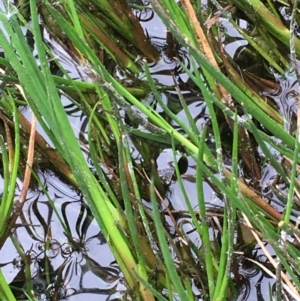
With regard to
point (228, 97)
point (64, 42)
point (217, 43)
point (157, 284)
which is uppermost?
point (64, 42)

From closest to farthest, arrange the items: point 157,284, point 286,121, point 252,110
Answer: point 252,110, point 157,284, point 286,121

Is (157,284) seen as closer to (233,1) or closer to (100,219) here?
(100,219)

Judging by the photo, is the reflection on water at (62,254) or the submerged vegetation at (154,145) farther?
the reflection on water at (62,254)

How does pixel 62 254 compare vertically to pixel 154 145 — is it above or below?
below

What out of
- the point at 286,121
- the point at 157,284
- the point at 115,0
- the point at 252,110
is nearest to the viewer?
the point at 252,110

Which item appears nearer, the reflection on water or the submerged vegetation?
the submerged vegetation

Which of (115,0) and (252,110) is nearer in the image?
(252,110)

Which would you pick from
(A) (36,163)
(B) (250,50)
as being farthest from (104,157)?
(B) (250,50)

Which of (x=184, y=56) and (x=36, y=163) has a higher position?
(x=184, y=56)
